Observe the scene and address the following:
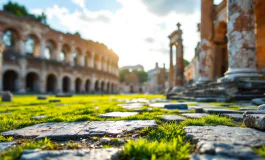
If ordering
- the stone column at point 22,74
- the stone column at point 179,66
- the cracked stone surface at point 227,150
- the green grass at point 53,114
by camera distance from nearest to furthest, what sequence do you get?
the cracked stone surface at point 227,150, the green grass at point 53,114, the stone column at point 179,66, the stone column at point 22,74

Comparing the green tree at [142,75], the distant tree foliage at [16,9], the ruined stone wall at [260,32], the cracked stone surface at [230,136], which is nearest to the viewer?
the cracked stone surface at [230,136]

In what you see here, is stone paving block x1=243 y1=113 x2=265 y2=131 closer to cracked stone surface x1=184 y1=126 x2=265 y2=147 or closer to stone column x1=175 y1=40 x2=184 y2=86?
cracked stone surface x1=184 y1=126 x2=265 y2=147

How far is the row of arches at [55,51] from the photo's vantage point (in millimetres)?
21703

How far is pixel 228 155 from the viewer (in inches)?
41.5

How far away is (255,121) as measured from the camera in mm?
1632

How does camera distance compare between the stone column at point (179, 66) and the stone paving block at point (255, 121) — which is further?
the stone column at point (179, 66)

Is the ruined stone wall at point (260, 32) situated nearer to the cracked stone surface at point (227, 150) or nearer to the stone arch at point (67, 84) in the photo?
the cracked stone surface at point (227, 150)

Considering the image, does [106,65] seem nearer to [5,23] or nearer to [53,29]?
[53,29]

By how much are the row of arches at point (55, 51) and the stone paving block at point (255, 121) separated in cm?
2468

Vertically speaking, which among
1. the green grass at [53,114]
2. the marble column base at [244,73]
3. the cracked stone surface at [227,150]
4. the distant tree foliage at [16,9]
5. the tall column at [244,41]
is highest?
the distant tree foliage at [16,9]

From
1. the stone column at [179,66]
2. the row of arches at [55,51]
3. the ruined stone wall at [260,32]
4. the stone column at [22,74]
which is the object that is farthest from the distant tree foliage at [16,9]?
the ruined stone wall at [260,32]

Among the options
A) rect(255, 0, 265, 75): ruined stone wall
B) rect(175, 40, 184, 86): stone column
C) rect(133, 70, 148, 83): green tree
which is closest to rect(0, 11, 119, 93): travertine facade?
rect(175, 40, 184, 86): stone column

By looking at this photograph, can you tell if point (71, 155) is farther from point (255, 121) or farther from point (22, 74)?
point (22, 74)

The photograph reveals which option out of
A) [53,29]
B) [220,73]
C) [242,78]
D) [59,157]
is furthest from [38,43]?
[59,157]
